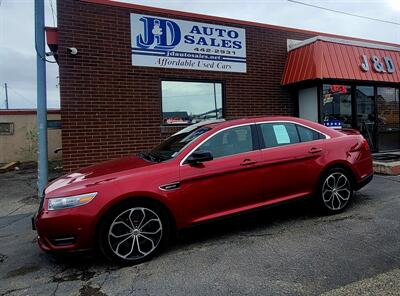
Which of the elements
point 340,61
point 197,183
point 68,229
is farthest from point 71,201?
point 340,61

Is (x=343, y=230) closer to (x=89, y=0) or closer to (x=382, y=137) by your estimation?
(x=89, y=0)

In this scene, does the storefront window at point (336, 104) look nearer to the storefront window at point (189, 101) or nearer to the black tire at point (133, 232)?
the storefront window at point (189, 101)

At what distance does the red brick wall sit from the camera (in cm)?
875

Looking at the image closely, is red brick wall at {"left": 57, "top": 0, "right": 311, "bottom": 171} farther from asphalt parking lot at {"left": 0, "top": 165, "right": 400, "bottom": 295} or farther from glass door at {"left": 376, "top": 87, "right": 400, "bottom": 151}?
glass door at {"left": 376, "top": 87, "right": 400, "bottom": 151}

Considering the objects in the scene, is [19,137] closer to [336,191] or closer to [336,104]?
[336,104]

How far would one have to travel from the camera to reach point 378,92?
39.4 ft

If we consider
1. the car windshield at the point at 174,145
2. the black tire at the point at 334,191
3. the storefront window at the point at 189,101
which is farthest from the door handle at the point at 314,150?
the storefront window at the point at 189,101

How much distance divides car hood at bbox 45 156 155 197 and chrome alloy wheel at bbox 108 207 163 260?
474 mm

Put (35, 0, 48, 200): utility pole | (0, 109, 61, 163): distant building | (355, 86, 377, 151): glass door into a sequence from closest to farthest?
(35, 0, 48, 200): utility pole → (355, 86, 377, 151): glass door → (0, 109, 61, 163): distant building

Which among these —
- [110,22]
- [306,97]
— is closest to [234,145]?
[110,22]

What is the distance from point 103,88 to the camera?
9.09 m

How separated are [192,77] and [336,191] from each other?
546cm

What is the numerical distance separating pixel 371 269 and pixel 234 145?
2.19m

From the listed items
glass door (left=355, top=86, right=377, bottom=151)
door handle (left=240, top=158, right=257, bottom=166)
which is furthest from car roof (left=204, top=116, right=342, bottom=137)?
glass door (left=355, top=86, right=377, bottom=151)
